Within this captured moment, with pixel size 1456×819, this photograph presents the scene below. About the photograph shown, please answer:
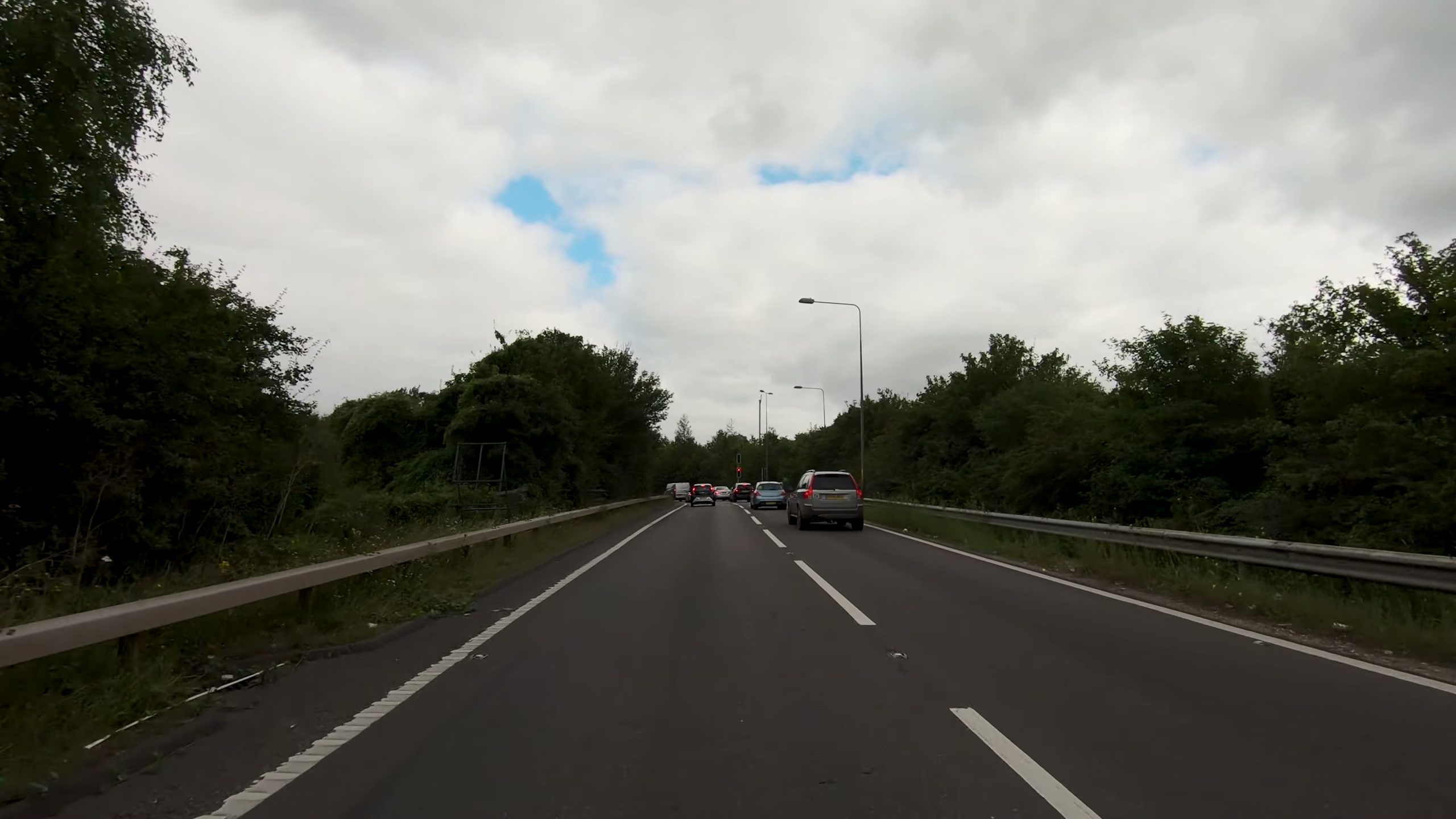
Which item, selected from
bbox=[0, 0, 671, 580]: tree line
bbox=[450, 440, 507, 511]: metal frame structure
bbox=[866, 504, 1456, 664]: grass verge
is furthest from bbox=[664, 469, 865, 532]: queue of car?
bbox=[0, 0, 671, 580]: tree line

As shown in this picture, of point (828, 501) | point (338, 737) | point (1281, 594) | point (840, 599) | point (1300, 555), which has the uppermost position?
point (828, 501)

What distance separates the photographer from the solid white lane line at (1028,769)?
4.33 metres

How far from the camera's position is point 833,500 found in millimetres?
27141

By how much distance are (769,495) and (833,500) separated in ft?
64.7

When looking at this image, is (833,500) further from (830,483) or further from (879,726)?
(879,726)

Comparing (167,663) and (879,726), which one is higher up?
(167,663)

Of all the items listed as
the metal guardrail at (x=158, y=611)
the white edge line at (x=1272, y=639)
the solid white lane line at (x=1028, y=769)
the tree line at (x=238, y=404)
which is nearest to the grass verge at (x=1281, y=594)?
the white edge line at (x=1272, y=639)

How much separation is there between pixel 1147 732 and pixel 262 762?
5315mm

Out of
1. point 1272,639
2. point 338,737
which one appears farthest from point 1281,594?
point 338,737

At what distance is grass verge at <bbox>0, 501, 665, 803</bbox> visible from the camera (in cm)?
500

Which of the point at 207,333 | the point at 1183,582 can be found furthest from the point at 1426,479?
the point at 207,333

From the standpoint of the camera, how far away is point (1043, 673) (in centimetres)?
724

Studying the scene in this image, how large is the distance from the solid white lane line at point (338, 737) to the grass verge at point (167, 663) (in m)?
0.99

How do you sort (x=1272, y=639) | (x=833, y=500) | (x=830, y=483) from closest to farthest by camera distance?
(x=1272, y=639), (x=833, y=500), (x=830, y=483)
